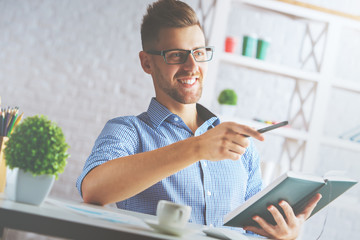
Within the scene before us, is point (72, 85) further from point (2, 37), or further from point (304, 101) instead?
point (304, 101)

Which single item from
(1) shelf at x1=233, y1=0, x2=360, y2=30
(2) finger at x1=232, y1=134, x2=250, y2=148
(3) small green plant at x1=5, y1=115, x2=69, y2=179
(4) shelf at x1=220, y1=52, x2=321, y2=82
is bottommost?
(3) small green plant at x1=5, y1=115, x2=69, y2=179

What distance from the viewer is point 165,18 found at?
70.6 inches

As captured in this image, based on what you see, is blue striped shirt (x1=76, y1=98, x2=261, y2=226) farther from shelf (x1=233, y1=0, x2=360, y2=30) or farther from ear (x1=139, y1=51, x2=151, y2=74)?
shelf (x1=233, y1=0, x2=360, y2=30)

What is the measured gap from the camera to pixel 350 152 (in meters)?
3.33

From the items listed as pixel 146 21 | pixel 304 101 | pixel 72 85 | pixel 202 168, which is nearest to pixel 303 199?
pixel 202 168

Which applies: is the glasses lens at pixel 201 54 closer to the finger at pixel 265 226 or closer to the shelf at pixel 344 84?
the finger at pixel 265 226

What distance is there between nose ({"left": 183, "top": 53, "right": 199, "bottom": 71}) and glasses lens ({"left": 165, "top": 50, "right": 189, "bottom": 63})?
20 millimetres

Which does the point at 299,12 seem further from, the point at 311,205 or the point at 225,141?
the point at 225,141

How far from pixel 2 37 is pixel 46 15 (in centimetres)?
37

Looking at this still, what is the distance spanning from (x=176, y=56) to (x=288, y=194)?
29.2 inches

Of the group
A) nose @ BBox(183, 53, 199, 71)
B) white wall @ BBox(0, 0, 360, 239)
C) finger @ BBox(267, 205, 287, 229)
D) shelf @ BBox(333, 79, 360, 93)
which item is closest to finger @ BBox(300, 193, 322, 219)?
Result: finger @ BBox(267, 205, 287, 229)

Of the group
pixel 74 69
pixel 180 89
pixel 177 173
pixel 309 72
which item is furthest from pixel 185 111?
pixel 74 69

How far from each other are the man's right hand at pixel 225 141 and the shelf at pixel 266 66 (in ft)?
5.70

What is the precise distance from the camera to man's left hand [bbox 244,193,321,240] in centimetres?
131
